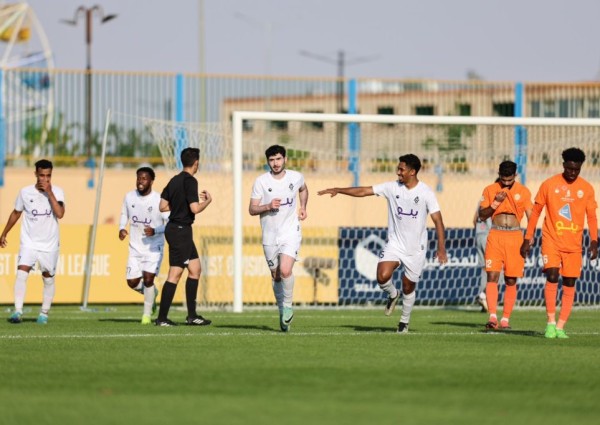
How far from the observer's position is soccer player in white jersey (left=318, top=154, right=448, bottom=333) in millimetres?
14062

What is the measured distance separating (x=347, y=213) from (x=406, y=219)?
1266cm

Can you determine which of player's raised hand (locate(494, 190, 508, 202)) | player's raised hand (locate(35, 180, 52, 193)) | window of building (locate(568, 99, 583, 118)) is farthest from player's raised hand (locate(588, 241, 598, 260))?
window of building (locate(568, 99, 583, 118))

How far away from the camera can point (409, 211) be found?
14141mm

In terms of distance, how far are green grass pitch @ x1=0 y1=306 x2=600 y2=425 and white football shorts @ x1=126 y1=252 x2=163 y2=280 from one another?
5.01 feet

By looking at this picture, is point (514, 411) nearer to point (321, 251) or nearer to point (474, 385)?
point (474, 385)

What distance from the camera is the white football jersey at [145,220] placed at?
54.4ft

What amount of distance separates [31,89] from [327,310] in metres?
12.3

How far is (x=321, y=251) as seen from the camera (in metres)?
22.9

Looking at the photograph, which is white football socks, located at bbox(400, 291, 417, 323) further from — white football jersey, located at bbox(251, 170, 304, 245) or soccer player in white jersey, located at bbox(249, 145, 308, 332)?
white football jersey, located at bbox(251, 170, 304, 245)

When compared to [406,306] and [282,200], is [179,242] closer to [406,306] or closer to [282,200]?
[282,200]

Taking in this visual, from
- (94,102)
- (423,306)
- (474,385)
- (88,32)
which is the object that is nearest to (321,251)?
(423,306)

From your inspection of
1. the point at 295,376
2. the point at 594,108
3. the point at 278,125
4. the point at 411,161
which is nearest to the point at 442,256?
the point at 411,161

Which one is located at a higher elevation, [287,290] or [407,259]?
[407,259]

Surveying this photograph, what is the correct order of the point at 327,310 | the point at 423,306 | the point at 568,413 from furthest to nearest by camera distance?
the point at 423,306
the point at 327,310
the point at 568,413
